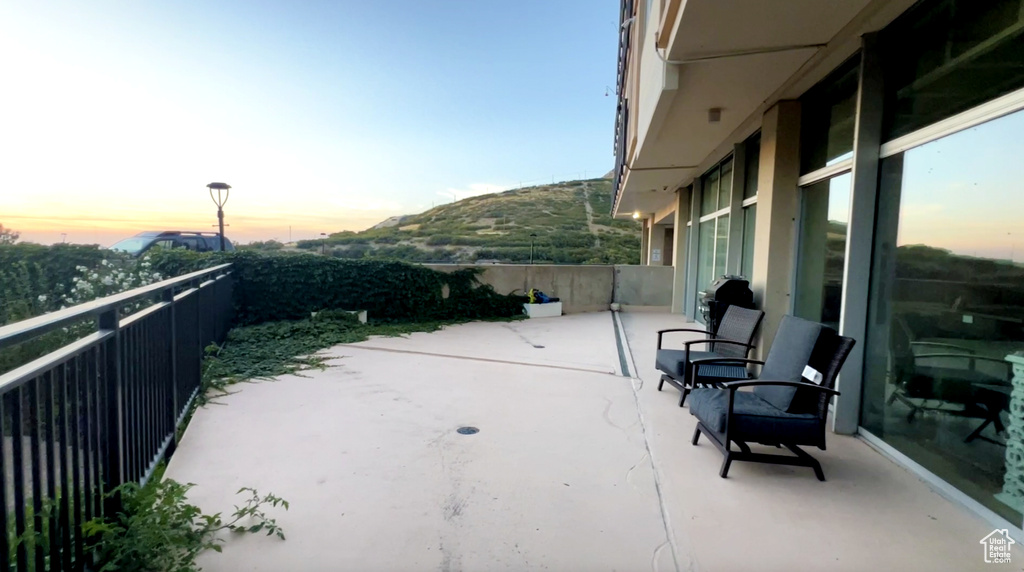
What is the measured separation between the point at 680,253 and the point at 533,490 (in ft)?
29.3

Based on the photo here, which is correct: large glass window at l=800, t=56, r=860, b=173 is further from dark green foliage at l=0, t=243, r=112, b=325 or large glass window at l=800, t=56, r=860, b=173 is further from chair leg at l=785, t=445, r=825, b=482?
A: dark green foliage at l=0, t=243, r=112, b=325

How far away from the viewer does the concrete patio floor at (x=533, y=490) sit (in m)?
2.00

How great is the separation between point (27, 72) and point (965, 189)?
32.6 feet

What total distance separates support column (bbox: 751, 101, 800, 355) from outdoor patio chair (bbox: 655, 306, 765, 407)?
46 cm

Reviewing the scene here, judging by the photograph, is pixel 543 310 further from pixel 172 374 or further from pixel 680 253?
pixel 172 374

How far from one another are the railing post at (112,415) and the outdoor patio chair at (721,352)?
3.64m

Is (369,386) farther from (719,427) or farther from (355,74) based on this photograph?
(355,74)

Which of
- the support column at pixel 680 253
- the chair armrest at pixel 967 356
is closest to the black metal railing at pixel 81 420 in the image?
the chair armrest at pixel 967 356

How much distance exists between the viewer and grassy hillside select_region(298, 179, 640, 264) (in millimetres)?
21812

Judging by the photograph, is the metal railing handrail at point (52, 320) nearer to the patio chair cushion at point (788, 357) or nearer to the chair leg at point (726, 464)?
the chair leg at point (726, 464)

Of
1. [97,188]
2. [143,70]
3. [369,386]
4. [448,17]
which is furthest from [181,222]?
[369,386]

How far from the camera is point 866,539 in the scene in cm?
213

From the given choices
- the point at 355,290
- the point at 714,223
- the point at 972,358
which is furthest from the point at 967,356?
the point at 355,290

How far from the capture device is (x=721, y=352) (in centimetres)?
456
